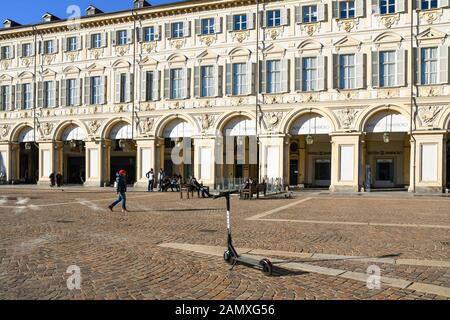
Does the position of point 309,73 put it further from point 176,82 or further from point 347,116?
point 176,82

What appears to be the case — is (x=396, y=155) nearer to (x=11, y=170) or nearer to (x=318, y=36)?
(x=318, y=36)

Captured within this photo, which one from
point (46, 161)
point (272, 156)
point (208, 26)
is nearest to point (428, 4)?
point (272, 156)

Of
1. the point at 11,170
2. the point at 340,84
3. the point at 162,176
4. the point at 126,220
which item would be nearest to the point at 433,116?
the point at 340,84

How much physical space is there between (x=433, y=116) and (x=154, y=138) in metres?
20.2

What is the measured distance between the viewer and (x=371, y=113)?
3023 centimetres

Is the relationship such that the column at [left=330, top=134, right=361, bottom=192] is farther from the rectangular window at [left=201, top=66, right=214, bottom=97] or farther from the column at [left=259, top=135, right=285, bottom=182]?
the rectangular window at [left=201, top=66, right=214, bottom=97]

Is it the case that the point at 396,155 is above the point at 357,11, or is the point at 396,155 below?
below

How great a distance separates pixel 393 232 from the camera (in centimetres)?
1127

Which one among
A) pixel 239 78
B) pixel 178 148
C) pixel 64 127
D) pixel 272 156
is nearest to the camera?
pixel 272 156

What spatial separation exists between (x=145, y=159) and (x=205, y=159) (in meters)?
5.22

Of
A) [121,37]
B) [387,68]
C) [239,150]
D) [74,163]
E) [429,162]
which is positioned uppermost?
[121,37]

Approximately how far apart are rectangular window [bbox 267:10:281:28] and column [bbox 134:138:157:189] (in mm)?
12692

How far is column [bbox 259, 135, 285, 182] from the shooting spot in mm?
32438

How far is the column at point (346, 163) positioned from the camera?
101ft
